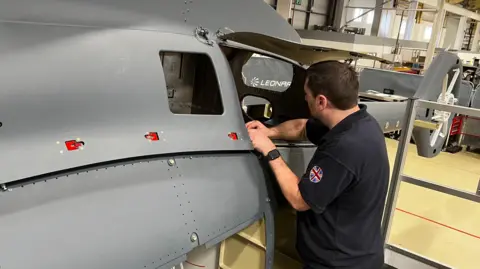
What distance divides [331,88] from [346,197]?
1.82ft

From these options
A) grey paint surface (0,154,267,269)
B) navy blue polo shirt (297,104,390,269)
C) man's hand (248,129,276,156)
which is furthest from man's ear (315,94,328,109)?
grey paint surface (0,154,267,269)

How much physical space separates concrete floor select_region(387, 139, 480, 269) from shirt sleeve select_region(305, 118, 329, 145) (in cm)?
171

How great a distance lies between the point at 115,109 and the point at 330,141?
105 cm


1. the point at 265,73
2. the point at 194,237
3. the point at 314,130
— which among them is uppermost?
the point at 265,73

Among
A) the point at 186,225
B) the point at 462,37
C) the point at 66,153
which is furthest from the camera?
the point at 462,37

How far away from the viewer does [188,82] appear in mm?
2896

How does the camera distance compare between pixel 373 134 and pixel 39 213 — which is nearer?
pixel 39 213

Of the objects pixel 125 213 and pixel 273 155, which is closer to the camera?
pixel 125 213

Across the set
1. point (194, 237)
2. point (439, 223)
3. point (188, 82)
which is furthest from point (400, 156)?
point (439, 223)

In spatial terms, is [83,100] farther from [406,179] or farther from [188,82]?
[406,179]

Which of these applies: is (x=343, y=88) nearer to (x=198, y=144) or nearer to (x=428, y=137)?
(x=198, y=144)

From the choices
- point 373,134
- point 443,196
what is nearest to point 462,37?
point 443,196

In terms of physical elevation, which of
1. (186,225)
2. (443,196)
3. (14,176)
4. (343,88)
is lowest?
(443,196)

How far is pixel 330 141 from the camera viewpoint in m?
2.19
